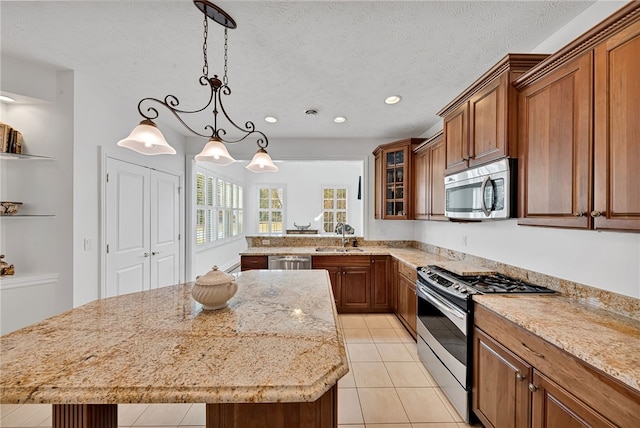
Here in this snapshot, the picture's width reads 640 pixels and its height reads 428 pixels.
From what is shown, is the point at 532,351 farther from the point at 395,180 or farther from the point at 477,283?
the point at 395,180

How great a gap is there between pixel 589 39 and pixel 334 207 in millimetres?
6952

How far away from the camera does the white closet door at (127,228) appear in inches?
106

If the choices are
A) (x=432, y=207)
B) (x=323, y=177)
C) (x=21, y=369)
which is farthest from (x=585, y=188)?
(x=323, y=177)

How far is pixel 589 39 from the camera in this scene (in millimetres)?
1247

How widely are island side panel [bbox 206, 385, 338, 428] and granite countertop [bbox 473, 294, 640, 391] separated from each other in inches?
37.3

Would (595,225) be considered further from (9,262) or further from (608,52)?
(9,262)

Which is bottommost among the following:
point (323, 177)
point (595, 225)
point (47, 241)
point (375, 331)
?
point (375, 331)

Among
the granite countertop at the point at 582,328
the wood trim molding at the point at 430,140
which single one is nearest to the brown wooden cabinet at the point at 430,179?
the wood trim molding at the point at 430,140

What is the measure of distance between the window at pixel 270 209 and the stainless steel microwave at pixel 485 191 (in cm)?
608

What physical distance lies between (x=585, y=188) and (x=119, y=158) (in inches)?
145

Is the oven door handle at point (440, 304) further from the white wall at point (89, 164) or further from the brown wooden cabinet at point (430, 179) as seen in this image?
the white wall at point (89, 164)

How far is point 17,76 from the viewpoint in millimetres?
2199

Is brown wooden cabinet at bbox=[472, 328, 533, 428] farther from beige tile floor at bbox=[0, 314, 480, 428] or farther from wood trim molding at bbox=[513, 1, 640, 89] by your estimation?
wood trim molding at bbox=[513, 1, 640, 89]

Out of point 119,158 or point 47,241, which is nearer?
point 47,241
